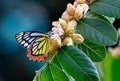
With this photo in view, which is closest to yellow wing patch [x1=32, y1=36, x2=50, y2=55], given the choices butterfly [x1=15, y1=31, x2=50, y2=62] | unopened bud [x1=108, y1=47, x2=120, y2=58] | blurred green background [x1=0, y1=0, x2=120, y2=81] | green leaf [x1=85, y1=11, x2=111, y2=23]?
butterfly [x1=15, y1=31, x2=50, y2=62]

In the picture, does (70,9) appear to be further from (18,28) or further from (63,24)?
(18,28)

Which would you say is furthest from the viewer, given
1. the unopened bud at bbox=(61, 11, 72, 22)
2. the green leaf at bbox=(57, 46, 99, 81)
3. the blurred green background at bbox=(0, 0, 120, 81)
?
the blurred green background at bbox=(0, 0, 120, 81)

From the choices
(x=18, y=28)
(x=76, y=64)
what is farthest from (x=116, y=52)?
(x=18, y=28)

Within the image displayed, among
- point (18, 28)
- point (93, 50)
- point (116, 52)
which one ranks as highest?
point (93, 50)

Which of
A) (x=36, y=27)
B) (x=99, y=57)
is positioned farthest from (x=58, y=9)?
(x=99, y=57)

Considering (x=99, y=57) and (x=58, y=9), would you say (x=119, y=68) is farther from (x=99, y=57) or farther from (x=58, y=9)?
(x=58, y=9)

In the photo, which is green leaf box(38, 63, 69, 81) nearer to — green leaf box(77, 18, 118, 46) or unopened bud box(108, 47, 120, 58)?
green leaf box(77, 18, 118, 46)
